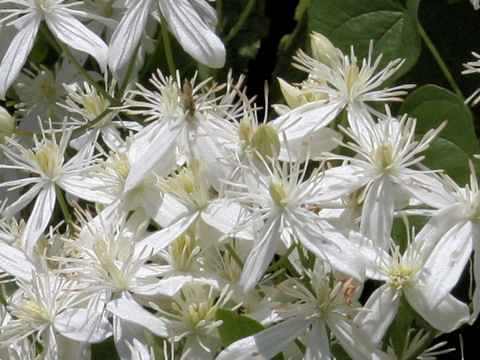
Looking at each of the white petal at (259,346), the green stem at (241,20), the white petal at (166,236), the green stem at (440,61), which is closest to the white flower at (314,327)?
the white petal at (259,346)

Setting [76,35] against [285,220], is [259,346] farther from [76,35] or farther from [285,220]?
[76,35]

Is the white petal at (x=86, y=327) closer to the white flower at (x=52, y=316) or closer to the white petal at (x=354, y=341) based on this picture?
the white flower at (x=52, y=316)

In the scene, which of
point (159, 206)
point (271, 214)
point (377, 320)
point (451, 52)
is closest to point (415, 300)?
point (377, 320)

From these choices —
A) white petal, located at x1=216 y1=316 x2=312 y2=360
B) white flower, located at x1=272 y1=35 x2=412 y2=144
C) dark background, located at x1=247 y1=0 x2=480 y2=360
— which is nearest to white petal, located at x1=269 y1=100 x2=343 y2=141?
white flower, located at x1=272 y1=35 x2=412 y2=144

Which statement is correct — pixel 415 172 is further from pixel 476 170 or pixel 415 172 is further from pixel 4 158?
pixel 4 158

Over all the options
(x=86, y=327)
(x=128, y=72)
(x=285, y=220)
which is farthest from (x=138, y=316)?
(x=128, y=72)

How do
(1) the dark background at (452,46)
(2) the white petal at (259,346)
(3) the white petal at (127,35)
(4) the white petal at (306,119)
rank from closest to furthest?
(2) the white petal at (259,346), (4) the white petal at (306,119), (3) the white petal at (127,35), (1) the dark background at (452,46)
